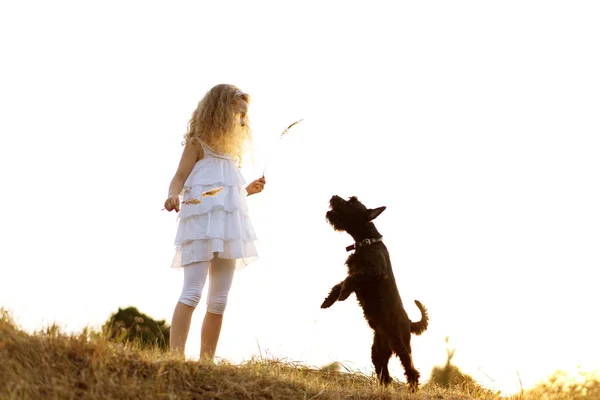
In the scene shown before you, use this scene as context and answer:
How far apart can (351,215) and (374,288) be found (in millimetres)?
722

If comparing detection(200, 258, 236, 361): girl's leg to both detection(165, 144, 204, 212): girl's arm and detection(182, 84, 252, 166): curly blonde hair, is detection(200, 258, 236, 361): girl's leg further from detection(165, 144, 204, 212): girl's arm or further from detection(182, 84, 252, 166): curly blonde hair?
detection(182, 84, 252, 166): curly blonde hair

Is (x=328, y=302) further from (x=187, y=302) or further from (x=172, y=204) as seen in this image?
(x=172, y=204)

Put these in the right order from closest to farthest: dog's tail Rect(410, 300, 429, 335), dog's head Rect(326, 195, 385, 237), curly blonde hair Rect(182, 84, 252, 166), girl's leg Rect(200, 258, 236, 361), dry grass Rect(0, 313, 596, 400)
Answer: dry grass Rect(0, 313, 596, 400) < girl's leg Rect(200, 258, 236, 361) < curly blonde hair Rect(182, 84, 252, 166) < dog's head Rect(326, 195, 385, 237) < dog's tail Rect(410, 300, 429, 335)

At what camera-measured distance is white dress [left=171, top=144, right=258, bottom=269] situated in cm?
713

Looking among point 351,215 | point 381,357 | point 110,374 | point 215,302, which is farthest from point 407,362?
point 110,374

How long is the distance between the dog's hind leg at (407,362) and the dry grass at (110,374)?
1180mm

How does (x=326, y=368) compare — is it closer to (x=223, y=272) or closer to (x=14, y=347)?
(x=223, y=272)

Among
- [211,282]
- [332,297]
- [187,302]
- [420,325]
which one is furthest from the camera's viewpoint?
[420,325]

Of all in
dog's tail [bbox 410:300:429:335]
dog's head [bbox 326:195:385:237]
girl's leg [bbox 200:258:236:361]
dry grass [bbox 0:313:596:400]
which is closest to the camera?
dry grass [bbox 0:313:596:400]

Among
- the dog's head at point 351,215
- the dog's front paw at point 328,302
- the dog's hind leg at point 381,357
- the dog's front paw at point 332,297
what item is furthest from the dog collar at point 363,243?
the dog's hind leg at point 381,357

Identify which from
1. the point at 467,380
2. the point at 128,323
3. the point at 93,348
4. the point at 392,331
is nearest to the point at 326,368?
the point at 467,380

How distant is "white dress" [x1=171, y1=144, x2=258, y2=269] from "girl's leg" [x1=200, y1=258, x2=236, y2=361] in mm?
173

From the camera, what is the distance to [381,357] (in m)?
7.54

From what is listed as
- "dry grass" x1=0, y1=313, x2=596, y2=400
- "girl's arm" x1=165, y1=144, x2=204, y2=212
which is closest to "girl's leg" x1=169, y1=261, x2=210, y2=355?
"girl's arm" x1=165, y1=144, x2=204, y2=212
